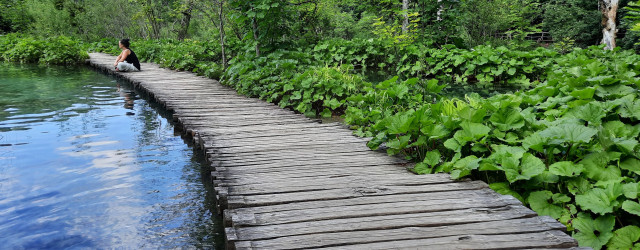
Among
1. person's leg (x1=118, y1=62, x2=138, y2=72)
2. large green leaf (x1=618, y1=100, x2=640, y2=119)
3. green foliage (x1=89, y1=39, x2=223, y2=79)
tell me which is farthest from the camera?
person's leg (x1=118, y1=62, x2=138, y2=72)

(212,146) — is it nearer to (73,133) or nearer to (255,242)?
(255,242)

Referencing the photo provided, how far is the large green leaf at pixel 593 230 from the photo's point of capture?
2961 millimetres

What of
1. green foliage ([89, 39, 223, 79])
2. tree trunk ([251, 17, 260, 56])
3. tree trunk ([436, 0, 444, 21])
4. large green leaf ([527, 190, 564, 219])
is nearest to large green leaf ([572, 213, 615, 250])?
large green leaf ([527, 190, 564, 219])

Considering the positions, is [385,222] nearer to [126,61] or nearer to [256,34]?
[256,34]

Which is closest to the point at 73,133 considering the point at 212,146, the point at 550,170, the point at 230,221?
the point at 212,146

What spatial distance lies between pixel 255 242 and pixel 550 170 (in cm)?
211

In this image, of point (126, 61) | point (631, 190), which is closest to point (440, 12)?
point (126, 61)

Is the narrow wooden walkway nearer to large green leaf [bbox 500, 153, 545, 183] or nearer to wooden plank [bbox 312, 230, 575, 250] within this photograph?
wooden plank [bbox 312, 230, 575, 250]

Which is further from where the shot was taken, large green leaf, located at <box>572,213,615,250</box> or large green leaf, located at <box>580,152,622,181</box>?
large green leaf, located at <box>580,152,622,181</box>

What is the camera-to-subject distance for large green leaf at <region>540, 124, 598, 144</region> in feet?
11.3

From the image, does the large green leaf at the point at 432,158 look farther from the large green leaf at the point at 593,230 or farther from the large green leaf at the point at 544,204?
the large green leaf at the point at 593,230

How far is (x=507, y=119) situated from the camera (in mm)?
4086

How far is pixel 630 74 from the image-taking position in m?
6.36

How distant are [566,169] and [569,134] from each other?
0.38 m
